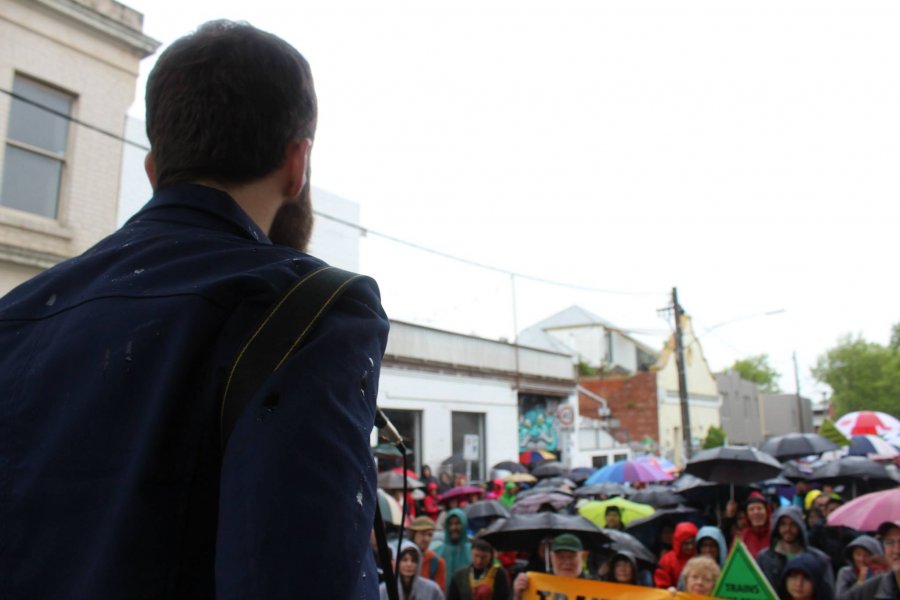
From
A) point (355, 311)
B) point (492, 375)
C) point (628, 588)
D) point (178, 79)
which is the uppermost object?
point (492, 375)

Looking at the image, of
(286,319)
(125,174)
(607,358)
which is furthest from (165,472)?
(607,358)

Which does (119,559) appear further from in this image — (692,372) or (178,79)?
(692,372)

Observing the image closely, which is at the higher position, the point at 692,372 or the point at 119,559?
the point at 692,372

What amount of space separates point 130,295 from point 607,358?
46898 millimetres

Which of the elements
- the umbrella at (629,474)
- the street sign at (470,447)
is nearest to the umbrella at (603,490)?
the umbrella at (629,474)

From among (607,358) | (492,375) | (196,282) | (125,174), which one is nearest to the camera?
(196,282)

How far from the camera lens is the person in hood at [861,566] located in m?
7.05

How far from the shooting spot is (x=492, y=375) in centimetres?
2567

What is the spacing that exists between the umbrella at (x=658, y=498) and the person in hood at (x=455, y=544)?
344cm

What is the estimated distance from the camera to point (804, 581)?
664 cm

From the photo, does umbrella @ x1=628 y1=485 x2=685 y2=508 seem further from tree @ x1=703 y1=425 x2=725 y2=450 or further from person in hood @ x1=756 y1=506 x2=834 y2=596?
tree @ x1=703 y1=425 x2=725 y2=450

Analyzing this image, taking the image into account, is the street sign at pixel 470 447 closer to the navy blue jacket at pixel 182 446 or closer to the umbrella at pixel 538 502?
the umbrella at pixel 538 502

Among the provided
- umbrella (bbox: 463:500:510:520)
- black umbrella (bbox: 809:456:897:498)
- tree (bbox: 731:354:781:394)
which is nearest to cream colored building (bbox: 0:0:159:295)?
umbrella (bbox: 463:500:510:520)

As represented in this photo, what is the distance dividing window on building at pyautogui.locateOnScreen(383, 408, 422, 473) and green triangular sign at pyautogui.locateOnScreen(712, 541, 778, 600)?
14917 mm
